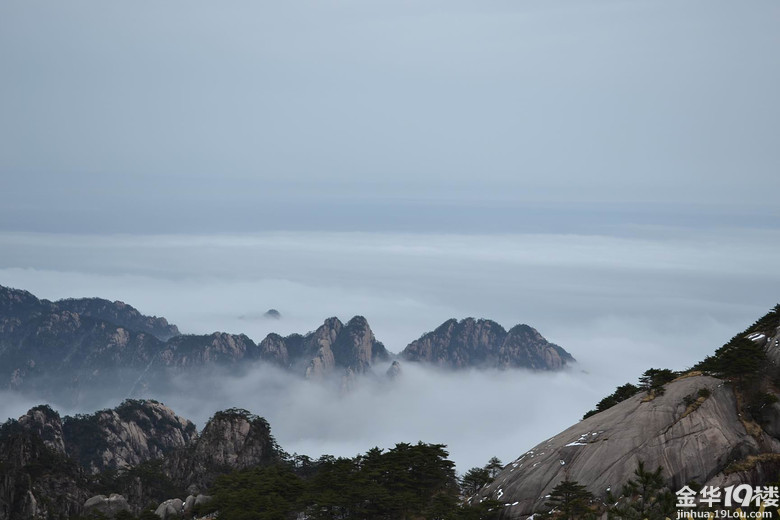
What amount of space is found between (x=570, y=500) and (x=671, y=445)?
12.0 m

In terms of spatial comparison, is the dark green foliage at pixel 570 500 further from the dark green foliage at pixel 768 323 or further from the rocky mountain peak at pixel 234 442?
the rocky mountain peak at pixel 234 442

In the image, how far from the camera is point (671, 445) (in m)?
67.6

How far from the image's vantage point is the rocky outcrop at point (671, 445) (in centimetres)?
6562

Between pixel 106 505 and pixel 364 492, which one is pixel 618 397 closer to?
pixel 364 492

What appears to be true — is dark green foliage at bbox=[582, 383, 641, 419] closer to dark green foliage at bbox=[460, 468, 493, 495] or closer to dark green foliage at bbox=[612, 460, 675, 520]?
dark green foliage at bbox=[460, 468, 493, 495]

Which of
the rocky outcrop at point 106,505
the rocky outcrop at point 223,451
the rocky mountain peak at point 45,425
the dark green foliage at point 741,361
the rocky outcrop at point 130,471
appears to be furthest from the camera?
the rocky mountain peak at point 45,425

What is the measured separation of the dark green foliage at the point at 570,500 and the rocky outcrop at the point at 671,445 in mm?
2403

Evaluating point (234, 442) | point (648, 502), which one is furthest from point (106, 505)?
point (648, 502)

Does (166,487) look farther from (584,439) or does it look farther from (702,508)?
(702,508)

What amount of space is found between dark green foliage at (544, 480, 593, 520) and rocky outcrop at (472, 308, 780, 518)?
240 cm

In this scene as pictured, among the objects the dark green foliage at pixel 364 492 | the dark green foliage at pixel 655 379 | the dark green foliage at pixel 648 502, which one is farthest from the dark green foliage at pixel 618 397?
the dark green foliage at pixel 648 502

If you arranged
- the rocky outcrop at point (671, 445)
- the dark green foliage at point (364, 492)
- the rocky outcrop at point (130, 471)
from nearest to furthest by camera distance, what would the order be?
the rocky outcrop at point (671, 445) → the dark green foliage at point (364, 492) → the rocky outcrop at point (130, 471)

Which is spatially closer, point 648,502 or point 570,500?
point 648,502

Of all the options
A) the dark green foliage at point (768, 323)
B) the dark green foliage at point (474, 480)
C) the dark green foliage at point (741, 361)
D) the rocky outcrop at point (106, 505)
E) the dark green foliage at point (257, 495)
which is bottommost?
the rocky outcrop at point (106, 505)
